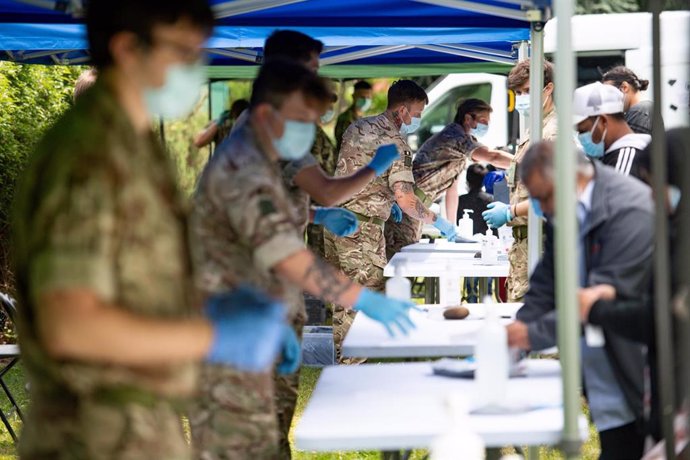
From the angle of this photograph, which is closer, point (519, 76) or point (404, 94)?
point (519, 76)

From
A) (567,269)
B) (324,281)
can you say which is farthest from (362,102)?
(567,269)

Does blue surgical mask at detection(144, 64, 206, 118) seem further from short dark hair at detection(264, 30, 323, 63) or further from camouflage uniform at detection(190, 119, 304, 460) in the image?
short dark hair at detection(264, 30, 323, 63)

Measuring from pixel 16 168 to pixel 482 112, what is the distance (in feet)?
11.3

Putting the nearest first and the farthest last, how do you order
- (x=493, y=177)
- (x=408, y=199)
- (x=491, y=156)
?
(x=408, y=199) < (x=491, y=156) < (x=493, y=177)

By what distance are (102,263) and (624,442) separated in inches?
82.7

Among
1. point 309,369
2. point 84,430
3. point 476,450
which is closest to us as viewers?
point 84,430

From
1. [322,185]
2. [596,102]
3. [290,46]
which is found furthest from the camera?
[596,102]

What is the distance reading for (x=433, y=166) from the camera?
806 centimetres

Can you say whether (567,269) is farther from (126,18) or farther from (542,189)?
(126,18)

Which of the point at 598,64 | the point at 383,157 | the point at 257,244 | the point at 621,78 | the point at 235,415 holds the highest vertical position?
the point at 598,64

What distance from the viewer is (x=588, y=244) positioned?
135 inches

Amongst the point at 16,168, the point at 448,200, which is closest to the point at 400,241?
the point at 448,200

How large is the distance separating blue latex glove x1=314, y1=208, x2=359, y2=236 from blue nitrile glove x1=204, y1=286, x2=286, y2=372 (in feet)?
7.92

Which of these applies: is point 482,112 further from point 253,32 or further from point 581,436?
point 581,436
